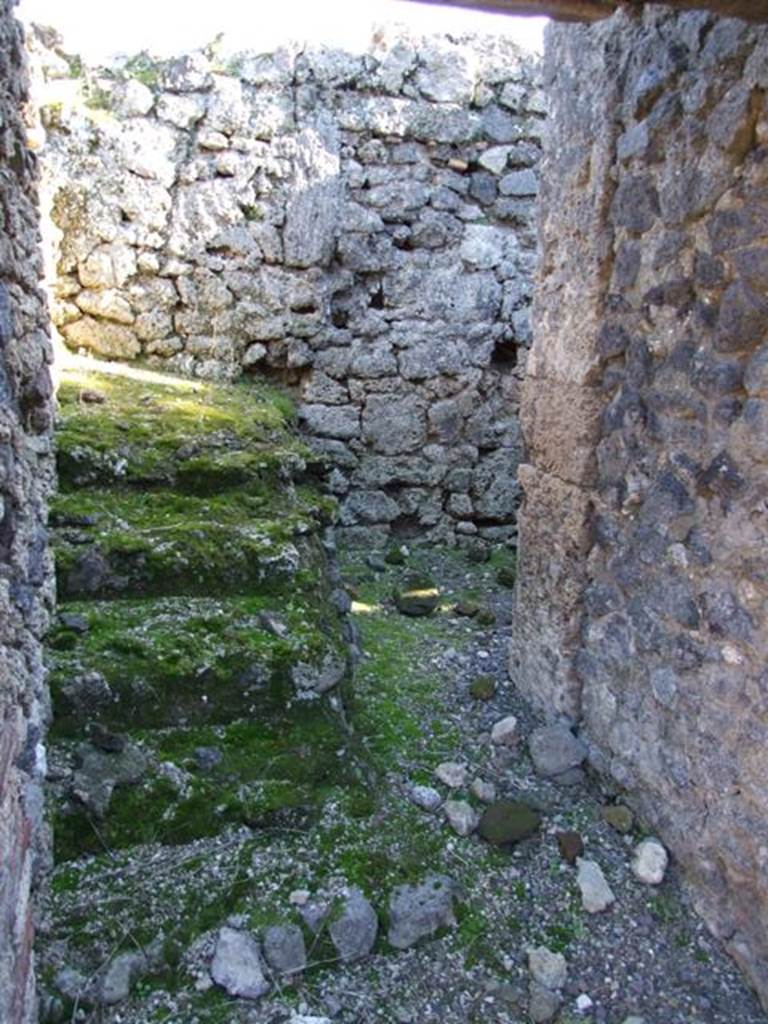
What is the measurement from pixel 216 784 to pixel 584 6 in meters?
2.05

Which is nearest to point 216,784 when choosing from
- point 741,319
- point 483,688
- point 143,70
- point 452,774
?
point 452,774

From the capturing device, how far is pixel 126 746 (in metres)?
2.34

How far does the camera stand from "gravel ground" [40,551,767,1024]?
1943mm

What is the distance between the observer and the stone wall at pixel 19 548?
162 centimetres

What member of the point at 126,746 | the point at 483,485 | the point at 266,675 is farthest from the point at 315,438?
the point at 126,746

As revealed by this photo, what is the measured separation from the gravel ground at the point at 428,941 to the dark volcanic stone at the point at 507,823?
0.03 meters

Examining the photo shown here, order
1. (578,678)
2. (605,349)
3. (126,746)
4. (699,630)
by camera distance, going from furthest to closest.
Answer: (578,678) < (605,349) < (126,746) < (699,630)

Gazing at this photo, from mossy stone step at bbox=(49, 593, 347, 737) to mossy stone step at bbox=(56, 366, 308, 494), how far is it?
0.70 metres

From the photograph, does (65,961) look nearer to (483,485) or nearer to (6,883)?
(6,883)

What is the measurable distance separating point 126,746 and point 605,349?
72.4 inches

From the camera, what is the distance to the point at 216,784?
2.35 meters

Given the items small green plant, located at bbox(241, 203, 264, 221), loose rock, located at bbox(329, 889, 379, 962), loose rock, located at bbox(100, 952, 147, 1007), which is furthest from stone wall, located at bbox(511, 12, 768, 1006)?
small green plant, located at bbox(241, 203, 264, 221)

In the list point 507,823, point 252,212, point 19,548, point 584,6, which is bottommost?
point 507,823

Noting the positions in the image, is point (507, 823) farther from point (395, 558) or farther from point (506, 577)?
point (395, 558)
